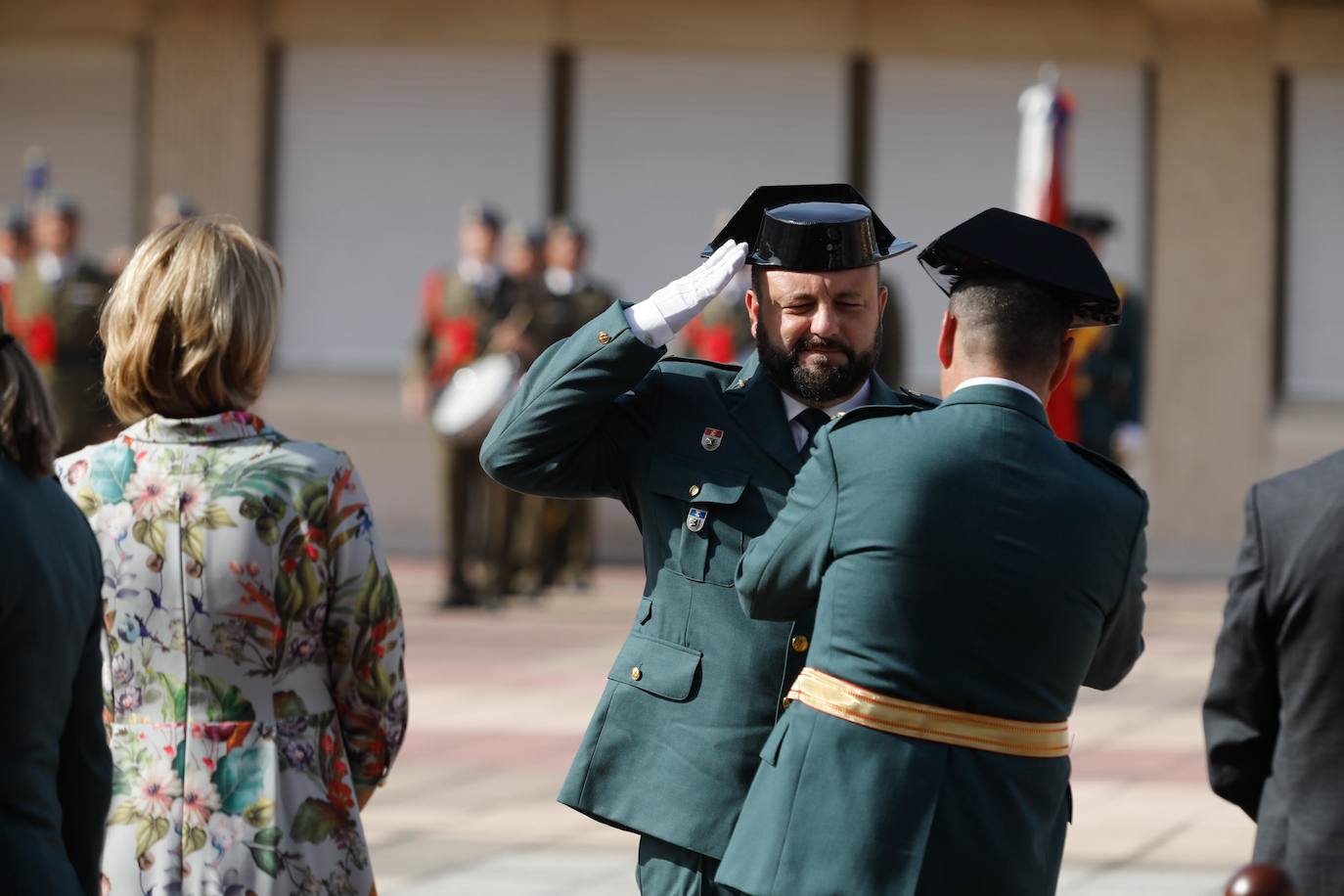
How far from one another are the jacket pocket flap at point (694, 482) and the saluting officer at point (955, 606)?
0.37m

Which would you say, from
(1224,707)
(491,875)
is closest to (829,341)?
(1224,707)

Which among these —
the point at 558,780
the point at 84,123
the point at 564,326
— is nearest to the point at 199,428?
the point at 558,780

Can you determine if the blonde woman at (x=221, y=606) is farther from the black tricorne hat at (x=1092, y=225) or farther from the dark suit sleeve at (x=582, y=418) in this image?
the black tricorne hat at (x=1092, y=225)

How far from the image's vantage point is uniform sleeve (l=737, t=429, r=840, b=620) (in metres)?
3.16

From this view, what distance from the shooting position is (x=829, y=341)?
3.59m

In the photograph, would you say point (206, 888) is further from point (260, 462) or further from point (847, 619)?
point (847, 619)

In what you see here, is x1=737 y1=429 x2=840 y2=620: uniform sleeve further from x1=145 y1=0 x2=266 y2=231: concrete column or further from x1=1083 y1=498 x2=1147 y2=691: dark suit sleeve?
x1=145 y1=0 x2=266 y2=231: concrete column

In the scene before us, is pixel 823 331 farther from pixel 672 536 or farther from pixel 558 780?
pixel 558 780

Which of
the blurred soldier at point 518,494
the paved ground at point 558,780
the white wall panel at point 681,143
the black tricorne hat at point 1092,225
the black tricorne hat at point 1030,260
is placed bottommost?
the paved ground at point 558,780

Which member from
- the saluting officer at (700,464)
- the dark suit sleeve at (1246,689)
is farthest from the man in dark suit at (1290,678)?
the saluting officer at (700,464)

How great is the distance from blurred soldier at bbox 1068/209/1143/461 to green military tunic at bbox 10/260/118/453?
17.9 feet

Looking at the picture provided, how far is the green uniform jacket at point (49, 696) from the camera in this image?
8.69 feet

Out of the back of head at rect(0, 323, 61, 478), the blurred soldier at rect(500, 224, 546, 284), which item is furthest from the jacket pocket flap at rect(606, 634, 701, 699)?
the blurred soldier at rect(500, 224, 546, 284)

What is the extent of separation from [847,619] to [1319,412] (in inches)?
497
